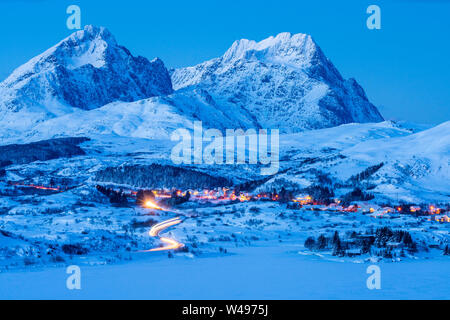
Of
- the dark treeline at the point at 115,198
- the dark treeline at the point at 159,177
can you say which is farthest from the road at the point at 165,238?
the dark treeline at the point at 159,177

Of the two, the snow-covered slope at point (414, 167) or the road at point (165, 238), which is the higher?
the snow-covered slope at point (414, 167)

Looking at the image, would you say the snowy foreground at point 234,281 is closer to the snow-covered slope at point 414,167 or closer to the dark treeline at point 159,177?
the snow-covered slope at point 414,167

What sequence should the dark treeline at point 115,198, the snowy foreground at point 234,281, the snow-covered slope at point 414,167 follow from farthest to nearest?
the snow-covered slope at point 414,167 < the dark treeline at point 115,198 < the snowy foreground at point 234,281

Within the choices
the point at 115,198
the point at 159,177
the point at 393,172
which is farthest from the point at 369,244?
the point at 159,177

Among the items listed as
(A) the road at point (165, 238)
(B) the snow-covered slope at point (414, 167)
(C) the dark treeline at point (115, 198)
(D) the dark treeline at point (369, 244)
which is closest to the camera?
(D) the dark treeline at point (369, 244)

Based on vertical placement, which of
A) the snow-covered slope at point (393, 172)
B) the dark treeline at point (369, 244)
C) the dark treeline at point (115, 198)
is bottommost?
the dark treeline at point (369, 244)

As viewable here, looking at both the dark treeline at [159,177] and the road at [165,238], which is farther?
the dark treeline at [159,177]

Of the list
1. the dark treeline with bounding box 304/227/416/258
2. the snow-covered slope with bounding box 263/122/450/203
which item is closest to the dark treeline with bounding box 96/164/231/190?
the snow-covered slope with bounding box 263/122/450/203

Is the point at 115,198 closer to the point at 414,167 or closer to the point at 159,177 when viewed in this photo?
the point at 159,177
